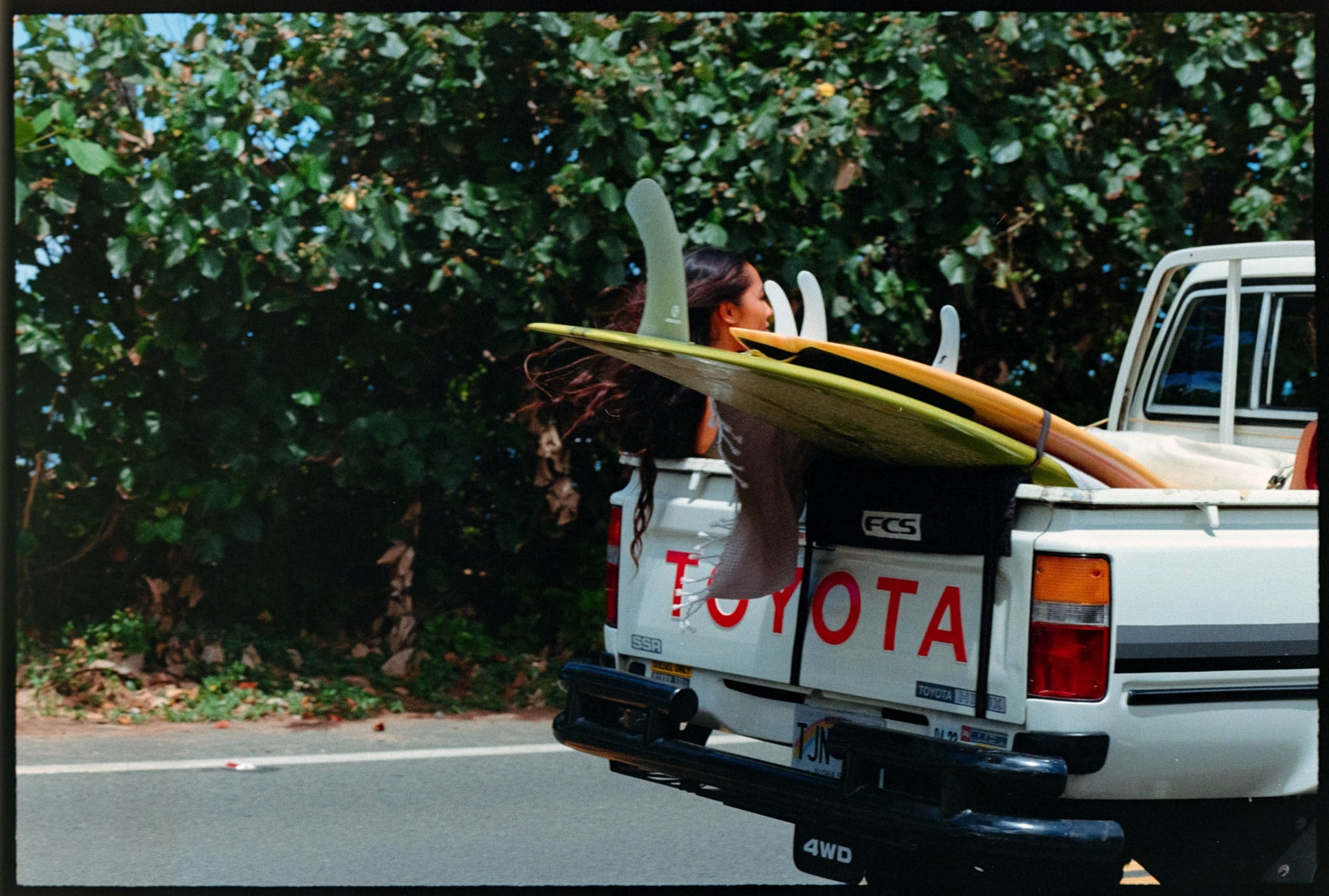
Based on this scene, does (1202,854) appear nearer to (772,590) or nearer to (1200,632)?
(1200,632)

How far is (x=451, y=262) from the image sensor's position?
6.96 m

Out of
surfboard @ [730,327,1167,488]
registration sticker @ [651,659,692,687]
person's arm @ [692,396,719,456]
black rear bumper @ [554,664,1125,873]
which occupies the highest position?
surfboard @ [730,327,1167,488]

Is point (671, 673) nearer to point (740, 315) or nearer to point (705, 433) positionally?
point (705, 433)

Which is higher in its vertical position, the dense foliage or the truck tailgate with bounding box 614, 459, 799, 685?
the dense foliage

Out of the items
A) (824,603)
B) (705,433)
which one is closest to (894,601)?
(824,603)

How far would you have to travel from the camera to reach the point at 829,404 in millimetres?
3311

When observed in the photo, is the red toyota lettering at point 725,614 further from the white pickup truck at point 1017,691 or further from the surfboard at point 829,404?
the surfboard at point 829,404

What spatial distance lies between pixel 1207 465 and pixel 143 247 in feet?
16.5

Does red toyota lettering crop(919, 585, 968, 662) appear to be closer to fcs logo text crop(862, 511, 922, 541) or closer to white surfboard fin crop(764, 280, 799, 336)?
fcs logo text crop(862, 511, 922, 541)

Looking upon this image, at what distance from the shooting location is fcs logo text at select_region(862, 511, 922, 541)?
3.51 m

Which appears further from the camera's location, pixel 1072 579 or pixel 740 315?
pixel 740 315

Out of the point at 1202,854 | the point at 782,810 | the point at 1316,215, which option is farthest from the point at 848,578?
the point at 1316,215

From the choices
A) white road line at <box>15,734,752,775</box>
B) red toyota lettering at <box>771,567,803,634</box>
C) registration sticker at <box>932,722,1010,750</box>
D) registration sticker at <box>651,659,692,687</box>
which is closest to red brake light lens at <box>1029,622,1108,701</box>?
registration sticker at <box>932,722,1010,750</box>

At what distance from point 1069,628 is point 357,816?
3382 millimetres
